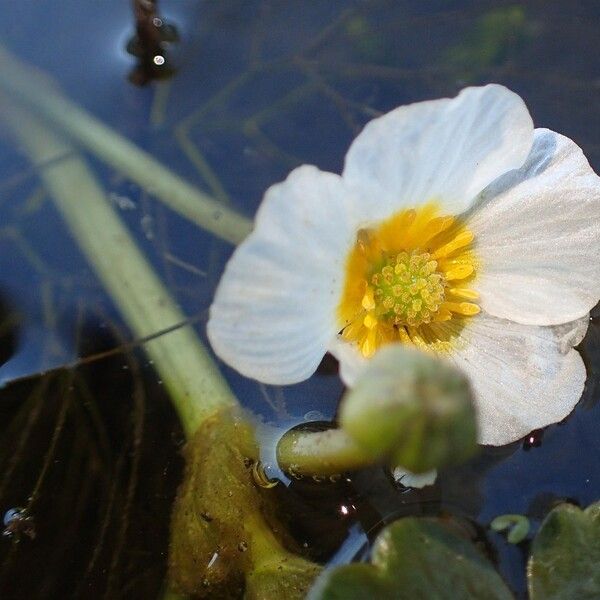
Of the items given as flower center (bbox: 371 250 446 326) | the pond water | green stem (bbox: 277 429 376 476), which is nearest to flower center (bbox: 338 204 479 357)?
flower center (bbox: 371 250 446 326)

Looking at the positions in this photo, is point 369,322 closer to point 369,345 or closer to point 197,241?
point 369,345

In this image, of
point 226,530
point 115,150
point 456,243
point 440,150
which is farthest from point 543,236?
point 115,150

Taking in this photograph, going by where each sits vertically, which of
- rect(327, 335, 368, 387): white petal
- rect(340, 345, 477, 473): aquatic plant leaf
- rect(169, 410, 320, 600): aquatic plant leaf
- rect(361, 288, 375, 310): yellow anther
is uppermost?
rect(340, 345, 477, 473): aquatic plant leaf

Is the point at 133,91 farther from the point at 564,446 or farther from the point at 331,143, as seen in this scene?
the point at 564,446

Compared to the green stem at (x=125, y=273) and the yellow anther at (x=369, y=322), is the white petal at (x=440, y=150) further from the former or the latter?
the green stem at (x=125, y=273)

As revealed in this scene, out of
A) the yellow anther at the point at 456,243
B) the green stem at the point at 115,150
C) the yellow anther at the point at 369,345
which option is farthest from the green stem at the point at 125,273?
the yellow anther at the point at 456,243

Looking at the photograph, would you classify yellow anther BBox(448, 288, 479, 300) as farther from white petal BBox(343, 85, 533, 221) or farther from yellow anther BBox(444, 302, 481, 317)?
white petal BBox(343, 85, 533, 221)

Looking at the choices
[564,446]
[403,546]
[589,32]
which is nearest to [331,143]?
[589,32]
